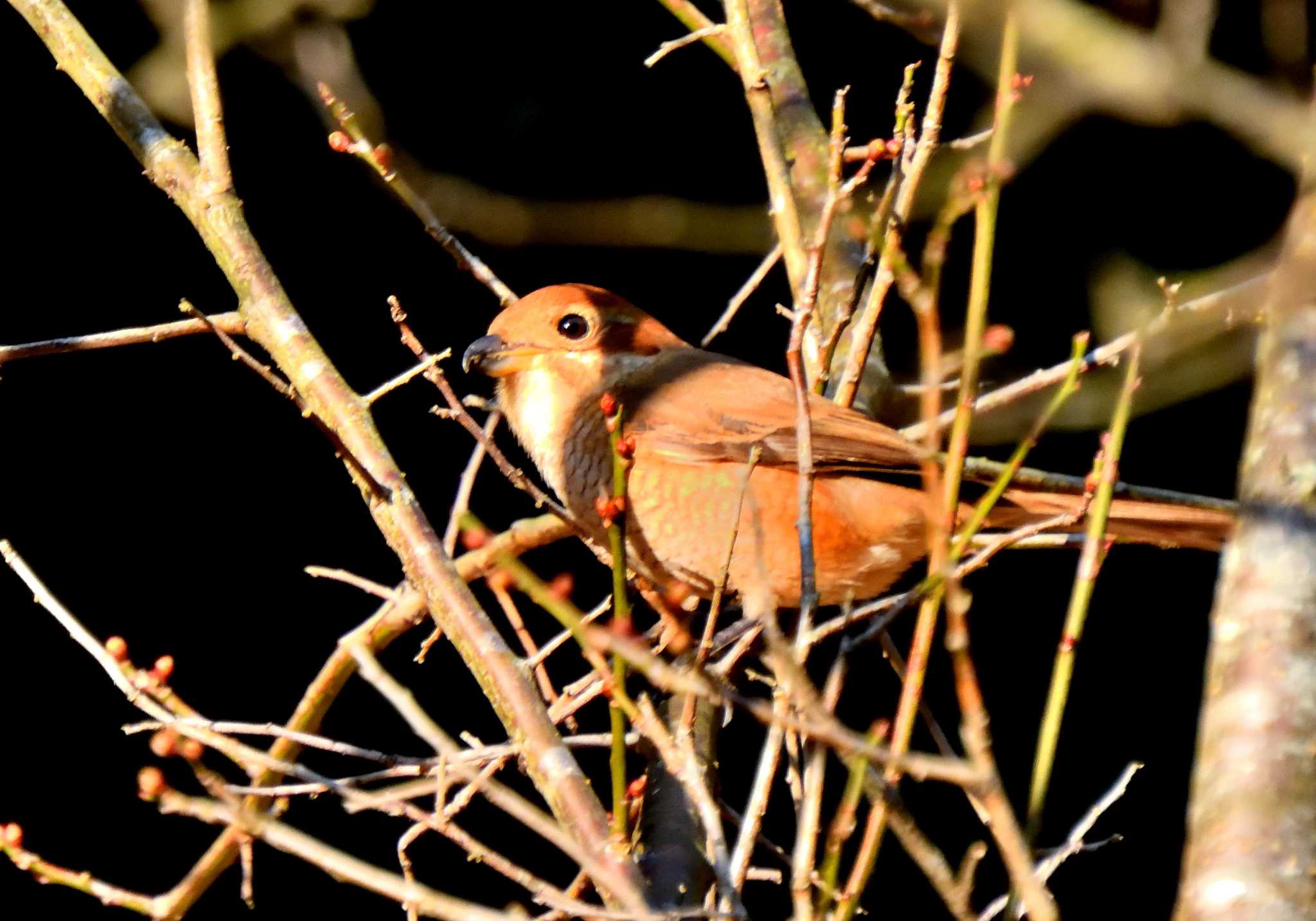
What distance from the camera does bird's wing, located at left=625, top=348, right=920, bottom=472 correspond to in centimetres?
262

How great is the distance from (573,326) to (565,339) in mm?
34

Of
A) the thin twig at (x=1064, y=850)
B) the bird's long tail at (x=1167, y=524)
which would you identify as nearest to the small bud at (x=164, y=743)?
the thin twig at (x=1064, y=850)

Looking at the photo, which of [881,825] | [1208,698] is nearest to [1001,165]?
[1208,698]

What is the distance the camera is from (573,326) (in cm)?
300

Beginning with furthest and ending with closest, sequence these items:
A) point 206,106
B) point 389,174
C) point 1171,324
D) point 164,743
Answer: point 206,106 < point 389,174 < point 1171,324 < point 164,743

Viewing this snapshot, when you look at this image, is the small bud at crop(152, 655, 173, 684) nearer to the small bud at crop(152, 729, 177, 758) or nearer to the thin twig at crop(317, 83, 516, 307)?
the small bud at crop(152, 729, 177, 758)

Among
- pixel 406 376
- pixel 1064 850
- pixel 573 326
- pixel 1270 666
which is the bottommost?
pixel 1064 850

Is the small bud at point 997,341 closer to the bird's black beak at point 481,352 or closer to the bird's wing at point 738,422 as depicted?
the bird's wing at point 738,422

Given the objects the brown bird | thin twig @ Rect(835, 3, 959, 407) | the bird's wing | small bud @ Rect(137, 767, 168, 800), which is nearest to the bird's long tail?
the brown bird

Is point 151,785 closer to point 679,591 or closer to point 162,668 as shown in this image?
point 162,668

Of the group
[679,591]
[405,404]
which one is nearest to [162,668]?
[679,591]

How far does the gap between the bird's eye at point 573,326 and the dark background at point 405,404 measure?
92 cm

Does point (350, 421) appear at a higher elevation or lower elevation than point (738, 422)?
lower

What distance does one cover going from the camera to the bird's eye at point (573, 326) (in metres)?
2.98
